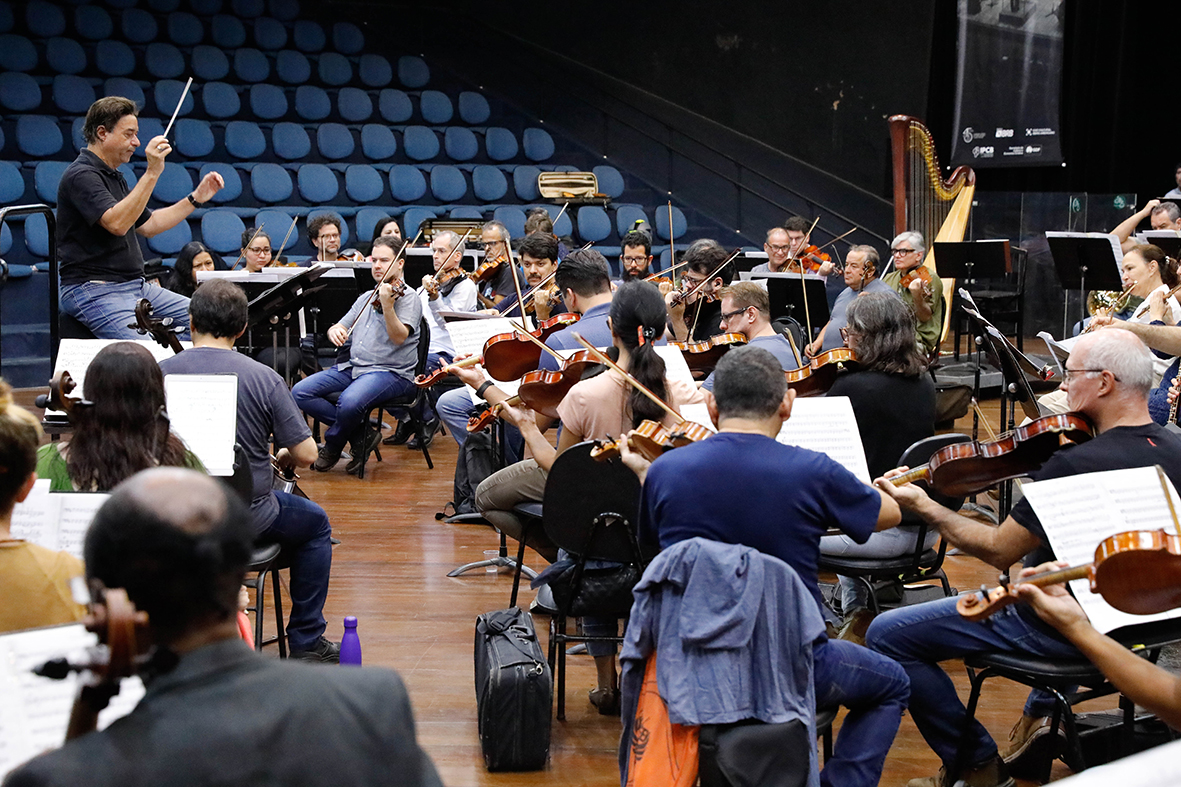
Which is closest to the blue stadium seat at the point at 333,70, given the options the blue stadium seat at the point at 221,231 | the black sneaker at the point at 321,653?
the blue stadium seat at the point at 221,231

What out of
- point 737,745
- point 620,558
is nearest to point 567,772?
point 620,558

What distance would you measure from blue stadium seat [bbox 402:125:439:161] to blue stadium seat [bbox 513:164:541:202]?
0.84 metres

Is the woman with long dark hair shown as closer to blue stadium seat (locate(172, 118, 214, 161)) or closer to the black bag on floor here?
the black bag on floor

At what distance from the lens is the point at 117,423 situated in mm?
2752

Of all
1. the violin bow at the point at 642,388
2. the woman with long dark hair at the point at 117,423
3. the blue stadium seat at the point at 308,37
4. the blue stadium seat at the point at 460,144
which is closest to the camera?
the woman with long dark hair at the point at 117,423

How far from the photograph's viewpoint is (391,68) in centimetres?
1191

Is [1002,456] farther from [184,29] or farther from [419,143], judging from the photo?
[184,29]

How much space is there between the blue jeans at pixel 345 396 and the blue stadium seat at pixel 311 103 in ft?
16.8

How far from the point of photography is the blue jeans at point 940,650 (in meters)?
2.76

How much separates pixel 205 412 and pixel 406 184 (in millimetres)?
7610

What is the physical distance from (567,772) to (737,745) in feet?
3.15

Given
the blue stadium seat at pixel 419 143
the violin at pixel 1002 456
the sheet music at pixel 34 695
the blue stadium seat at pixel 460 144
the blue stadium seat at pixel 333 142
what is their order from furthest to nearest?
the blue stadium seat at pixel 460 144 → the blue stadium seat at pixel 419 143 → the blue stadium seat at pixel 333 142 → the violin at pixel 1002 456 → the sheet music at pixel 34 695

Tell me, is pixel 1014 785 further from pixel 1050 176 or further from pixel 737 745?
pixel 1050 176

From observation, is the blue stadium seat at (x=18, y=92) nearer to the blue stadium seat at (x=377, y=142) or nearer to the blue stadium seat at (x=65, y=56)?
the blue stadium seat at (x=65, y=56)
